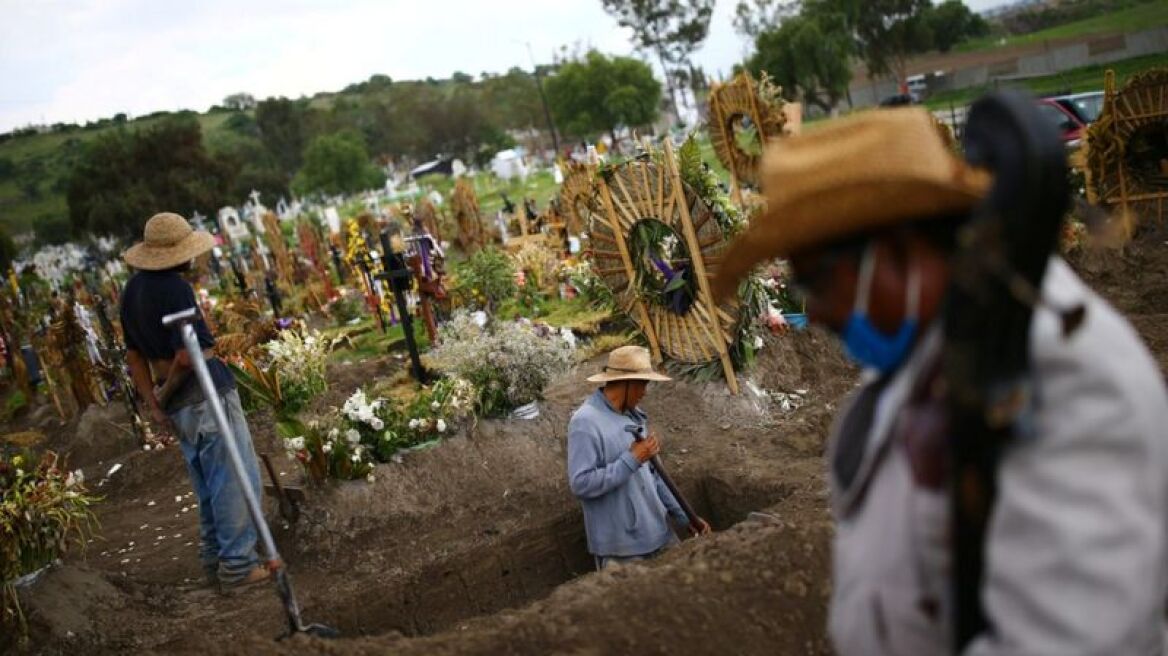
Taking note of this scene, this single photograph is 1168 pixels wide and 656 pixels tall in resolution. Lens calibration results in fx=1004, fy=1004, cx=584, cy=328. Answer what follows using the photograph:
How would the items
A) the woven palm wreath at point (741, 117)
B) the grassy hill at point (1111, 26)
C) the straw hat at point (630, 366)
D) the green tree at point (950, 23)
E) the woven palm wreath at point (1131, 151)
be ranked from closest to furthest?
1. the straw hat at point (630, 366)
2. the woven palm wreath at point (1131, 151)
3. the woven palm wreath at point (741, 117)
4. the grassy hill at point (1111, 26)
5. the green tree at point (950, 23)

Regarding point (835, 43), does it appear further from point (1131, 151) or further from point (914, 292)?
point (914, 292)

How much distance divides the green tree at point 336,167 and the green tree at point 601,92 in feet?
53.0

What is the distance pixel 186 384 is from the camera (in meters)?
6.45

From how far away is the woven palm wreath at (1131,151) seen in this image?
12305mm

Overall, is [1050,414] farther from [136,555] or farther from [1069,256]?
[1069,256]

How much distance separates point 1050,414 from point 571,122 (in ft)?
191

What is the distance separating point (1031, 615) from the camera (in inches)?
62.7

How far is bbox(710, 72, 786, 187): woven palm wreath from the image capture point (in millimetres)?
13875

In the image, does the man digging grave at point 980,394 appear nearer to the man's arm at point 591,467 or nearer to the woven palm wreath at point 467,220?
the man's arm at point 591,467

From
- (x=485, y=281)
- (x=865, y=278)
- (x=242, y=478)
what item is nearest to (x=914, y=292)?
(x=865, y=278)

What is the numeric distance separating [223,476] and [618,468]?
8.78 ft

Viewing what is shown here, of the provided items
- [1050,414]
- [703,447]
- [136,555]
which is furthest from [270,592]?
[1050,414]

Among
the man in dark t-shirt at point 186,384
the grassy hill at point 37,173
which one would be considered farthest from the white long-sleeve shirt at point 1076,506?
the grassy hill at point 37,173

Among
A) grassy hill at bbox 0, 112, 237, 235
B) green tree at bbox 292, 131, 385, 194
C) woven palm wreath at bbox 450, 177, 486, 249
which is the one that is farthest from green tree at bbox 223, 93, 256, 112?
woven palm wreath at bbox 450, 177, 486, 249
